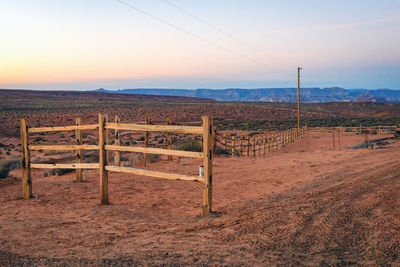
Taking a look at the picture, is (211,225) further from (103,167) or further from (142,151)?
(103,167)

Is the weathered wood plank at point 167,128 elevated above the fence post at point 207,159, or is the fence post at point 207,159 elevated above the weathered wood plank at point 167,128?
the weathered wood plank at point 167,128

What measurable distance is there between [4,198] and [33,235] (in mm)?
3903

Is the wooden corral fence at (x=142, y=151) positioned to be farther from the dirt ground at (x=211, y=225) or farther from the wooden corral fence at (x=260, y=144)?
the wooden corral fence at (x=260, y=144)

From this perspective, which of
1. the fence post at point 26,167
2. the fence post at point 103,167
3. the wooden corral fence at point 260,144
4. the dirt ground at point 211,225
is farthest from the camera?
the wooden corral fence at point 260,144

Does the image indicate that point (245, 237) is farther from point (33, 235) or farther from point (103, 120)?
point (103, 120)

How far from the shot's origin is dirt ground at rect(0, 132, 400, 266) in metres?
4.42

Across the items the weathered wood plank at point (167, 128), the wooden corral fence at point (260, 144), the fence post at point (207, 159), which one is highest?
the weathered wood plank at point (167, 128)

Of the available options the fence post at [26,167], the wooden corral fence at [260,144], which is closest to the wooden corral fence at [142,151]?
the fence post at [26,167]

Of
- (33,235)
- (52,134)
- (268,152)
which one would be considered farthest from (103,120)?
(52,134)

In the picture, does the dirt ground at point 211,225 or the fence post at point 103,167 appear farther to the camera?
the fence post at point 103,167

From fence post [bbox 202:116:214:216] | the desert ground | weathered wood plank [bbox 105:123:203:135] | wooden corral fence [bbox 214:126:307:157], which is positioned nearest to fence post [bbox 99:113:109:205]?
weathered wood plank [bbox 105:123:203:135]

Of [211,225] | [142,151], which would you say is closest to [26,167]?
[142,151]

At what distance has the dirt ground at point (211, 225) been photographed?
4418 mm

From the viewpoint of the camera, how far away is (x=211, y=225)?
19.5ft
